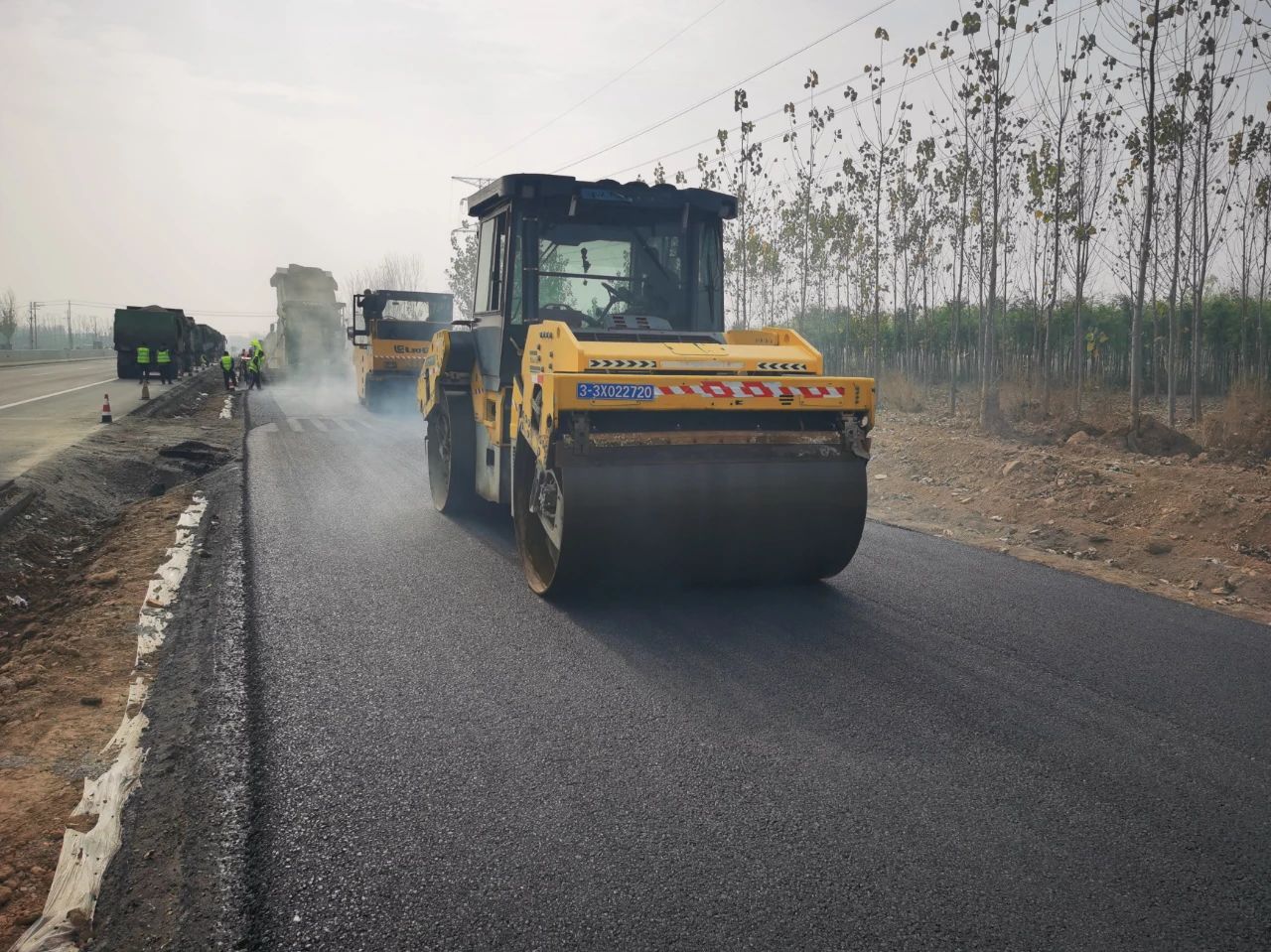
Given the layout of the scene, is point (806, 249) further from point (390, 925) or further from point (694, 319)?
point (390, 925)

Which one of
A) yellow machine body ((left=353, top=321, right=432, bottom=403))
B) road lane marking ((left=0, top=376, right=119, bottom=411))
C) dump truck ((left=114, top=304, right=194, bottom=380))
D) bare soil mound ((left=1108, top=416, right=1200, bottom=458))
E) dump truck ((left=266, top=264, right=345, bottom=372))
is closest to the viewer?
bare soil mound ((left=1108, top=416, right=1200, bottom=458))

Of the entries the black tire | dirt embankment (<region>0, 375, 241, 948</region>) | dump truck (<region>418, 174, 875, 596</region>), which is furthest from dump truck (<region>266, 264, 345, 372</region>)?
dump truck (<region>418, 174, 875, 596</region>)

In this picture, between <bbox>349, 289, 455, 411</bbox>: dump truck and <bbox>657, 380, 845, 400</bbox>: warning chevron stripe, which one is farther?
<bbox>349, 289, 455, 411</bbox>: dump truck

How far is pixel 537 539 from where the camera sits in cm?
611

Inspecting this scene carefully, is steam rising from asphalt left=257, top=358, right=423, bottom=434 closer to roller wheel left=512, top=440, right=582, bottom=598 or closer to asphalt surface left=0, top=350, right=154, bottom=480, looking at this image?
asphalt surface left=0, top=350, right=154, bottom=480

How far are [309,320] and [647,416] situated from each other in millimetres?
31836

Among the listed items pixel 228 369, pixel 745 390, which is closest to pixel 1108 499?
pixel 745 390

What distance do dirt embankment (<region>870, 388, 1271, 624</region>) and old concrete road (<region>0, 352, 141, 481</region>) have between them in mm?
10223

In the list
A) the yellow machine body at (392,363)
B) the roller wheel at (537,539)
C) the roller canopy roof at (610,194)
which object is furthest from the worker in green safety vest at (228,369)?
the roller wheel at (537,539)

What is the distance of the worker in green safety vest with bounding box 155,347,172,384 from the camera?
31953 millimetres

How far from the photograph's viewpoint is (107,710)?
4.24 meters

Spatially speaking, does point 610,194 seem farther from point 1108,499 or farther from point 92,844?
point 1108,499

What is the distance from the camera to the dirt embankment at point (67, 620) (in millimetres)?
3223

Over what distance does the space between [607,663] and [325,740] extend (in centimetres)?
144
